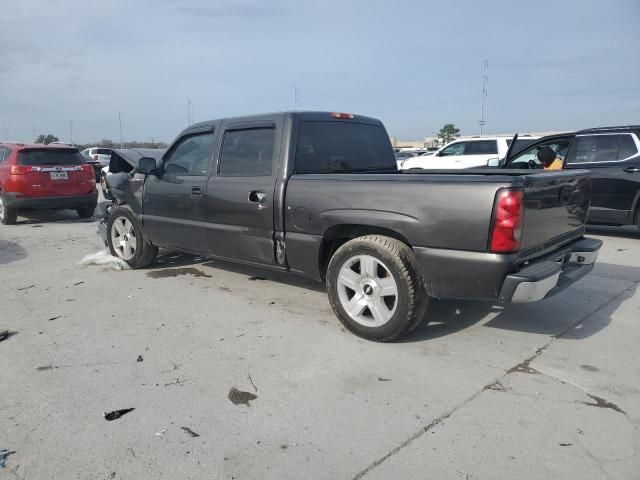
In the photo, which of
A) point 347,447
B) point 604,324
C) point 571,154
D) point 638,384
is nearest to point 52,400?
point 347,447

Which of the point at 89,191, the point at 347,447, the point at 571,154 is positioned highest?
the point at 571,154

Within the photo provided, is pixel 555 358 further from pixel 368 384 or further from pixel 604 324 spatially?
pixel 368 384

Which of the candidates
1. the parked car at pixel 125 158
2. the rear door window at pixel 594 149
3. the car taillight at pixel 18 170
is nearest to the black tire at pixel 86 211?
the car taillight at pixel 18 170

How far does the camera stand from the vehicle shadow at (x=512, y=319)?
3965mm

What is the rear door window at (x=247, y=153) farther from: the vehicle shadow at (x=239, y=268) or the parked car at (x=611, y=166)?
the parked car at (x=611, y=166)

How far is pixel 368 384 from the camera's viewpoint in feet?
10.2

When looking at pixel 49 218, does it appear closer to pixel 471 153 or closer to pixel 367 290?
pixel 367 290

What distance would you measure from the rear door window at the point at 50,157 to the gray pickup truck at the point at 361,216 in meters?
5.52

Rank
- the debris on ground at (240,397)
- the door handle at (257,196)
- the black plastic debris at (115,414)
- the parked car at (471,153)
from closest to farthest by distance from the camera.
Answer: the black plastic debris at (115,414) < the debris on ground at (240,397) < the door handle at (257,196) < the parked car at (471,153)

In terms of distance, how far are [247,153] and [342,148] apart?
920 millimetres

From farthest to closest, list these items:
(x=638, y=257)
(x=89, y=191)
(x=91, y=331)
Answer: (x=89, y=191) < (x=638, y=257) < (x=91, y=331)

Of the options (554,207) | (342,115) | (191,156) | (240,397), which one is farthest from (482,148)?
(240,397)

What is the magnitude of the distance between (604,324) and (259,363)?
2924 mm

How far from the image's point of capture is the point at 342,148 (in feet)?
15.7
